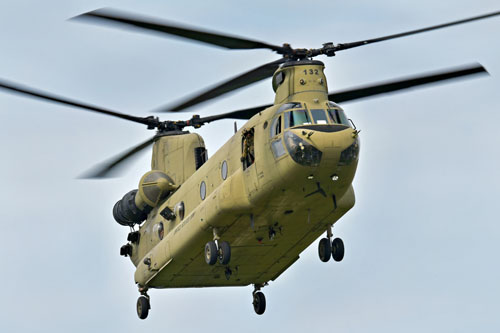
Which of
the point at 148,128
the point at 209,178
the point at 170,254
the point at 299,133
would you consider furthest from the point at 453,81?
the point at 148,128

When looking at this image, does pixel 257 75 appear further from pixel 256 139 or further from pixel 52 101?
pixel 52 101

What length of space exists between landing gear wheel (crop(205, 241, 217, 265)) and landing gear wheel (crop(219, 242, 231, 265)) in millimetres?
170

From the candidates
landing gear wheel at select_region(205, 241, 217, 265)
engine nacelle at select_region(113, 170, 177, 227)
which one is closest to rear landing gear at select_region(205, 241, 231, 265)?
landing gear wheel at select_region(205, 241, 217, 265)

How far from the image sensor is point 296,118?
30328 mm

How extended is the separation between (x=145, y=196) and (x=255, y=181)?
789 cm

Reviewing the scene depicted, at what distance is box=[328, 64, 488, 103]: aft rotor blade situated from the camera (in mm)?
30844

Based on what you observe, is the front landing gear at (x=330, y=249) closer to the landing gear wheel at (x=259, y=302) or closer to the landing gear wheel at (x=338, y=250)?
the landing gear wheel at (x=338, y=250)

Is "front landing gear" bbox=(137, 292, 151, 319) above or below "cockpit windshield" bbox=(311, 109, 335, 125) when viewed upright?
below

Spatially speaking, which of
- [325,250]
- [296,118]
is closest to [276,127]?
[296,118]

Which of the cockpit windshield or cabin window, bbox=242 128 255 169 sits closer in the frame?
the cockpit windshield

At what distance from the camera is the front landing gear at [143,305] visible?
124 ft

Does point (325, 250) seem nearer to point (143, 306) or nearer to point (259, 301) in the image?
point (259, 301)

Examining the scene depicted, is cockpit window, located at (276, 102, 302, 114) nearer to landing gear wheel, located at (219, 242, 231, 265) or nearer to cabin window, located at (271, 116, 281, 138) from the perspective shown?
cabin window, located at (271, 116, 281, 138)

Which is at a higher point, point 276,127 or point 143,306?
point 276,127
